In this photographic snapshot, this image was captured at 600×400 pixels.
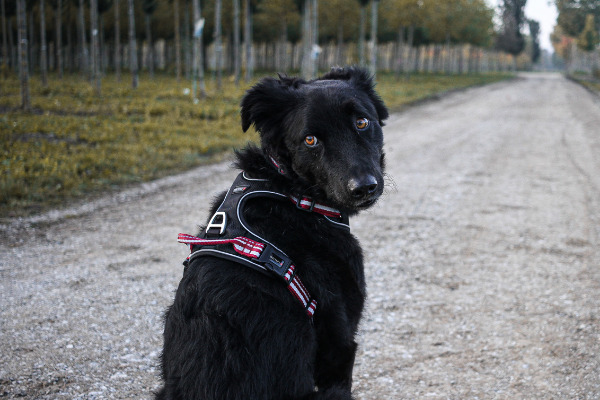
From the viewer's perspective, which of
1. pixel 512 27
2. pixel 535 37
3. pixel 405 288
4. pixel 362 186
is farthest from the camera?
pixel 535 37

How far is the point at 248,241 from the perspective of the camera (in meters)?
2.15

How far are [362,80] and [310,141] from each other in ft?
2.37

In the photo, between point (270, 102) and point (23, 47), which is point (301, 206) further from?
point (23, 47)

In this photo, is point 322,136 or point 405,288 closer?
point 322,136

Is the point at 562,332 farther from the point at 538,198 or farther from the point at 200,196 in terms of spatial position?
Answer: the point at 200,196

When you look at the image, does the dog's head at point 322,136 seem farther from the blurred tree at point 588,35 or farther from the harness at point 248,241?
the blurred tree at point 588,35

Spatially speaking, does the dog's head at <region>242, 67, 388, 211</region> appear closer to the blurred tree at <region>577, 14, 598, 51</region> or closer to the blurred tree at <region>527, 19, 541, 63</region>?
the blurred tree at <region>577, 14, 598, 51</region>

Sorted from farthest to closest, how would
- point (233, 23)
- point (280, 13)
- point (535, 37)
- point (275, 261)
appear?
1. point (535, 37)
2. point (233, 23)
3. point (280, 13)
4. point (275, 261)

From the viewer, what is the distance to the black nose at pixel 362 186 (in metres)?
2.30

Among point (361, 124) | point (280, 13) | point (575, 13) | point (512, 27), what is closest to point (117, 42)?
point (280, 13)

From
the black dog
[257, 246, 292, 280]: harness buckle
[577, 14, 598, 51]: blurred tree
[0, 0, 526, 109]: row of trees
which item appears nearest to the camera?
the black dog

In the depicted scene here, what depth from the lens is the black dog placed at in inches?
76.0

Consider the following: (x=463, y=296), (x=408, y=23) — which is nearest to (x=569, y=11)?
(x=408, y=23)

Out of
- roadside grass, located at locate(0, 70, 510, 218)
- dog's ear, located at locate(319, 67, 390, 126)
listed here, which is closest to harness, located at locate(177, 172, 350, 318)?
dog's ear, located at locate(319, 67, 390, 126)
